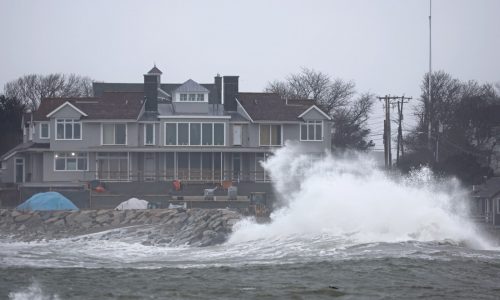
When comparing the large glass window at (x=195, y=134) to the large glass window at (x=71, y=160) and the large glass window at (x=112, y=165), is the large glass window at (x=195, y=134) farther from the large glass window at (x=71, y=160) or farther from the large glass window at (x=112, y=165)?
the large glass window at (x=71, y=160)

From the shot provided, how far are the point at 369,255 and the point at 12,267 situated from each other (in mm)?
11861

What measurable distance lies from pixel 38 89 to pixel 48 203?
154 feet

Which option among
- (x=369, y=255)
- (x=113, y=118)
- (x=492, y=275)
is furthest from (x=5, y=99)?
(x=492, y=275)

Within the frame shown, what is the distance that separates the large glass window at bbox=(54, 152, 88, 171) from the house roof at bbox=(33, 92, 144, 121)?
2.74 metres

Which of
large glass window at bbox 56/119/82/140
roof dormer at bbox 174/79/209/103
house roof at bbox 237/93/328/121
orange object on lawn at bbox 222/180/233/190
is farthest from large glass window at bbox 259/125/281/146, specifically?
large glass window at bbox 56/119/82/140

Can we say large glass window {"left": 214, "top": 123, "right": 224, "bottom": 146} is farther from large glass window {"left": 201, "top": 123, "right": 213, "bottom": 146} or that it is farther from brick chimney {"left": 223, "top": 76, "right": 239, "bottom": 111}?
brick chimney {"left": 223, "top": 76, "right": 239, "bottom": 111}

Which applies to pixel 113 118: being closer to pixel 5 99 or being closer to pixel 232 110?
pixel 232 110

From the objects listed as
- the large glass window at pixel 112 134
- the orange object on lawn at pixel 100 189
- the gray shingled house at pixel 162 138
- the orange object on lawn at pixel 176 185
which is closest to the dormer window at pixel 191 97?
the gray shingled house at pixel 162 138

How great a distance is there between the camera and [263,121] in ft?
200

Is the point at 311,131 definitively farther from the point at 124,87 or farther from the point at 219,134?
the point at 124,87

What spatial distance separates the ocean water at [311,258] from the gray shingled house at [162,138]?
50.4 ft

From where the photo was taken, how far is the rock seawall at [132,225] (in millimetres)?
39312

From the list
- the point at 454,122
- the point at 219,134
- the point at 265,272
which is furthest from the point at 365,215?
the point at 454,122

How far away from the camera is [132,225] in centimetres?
4509
